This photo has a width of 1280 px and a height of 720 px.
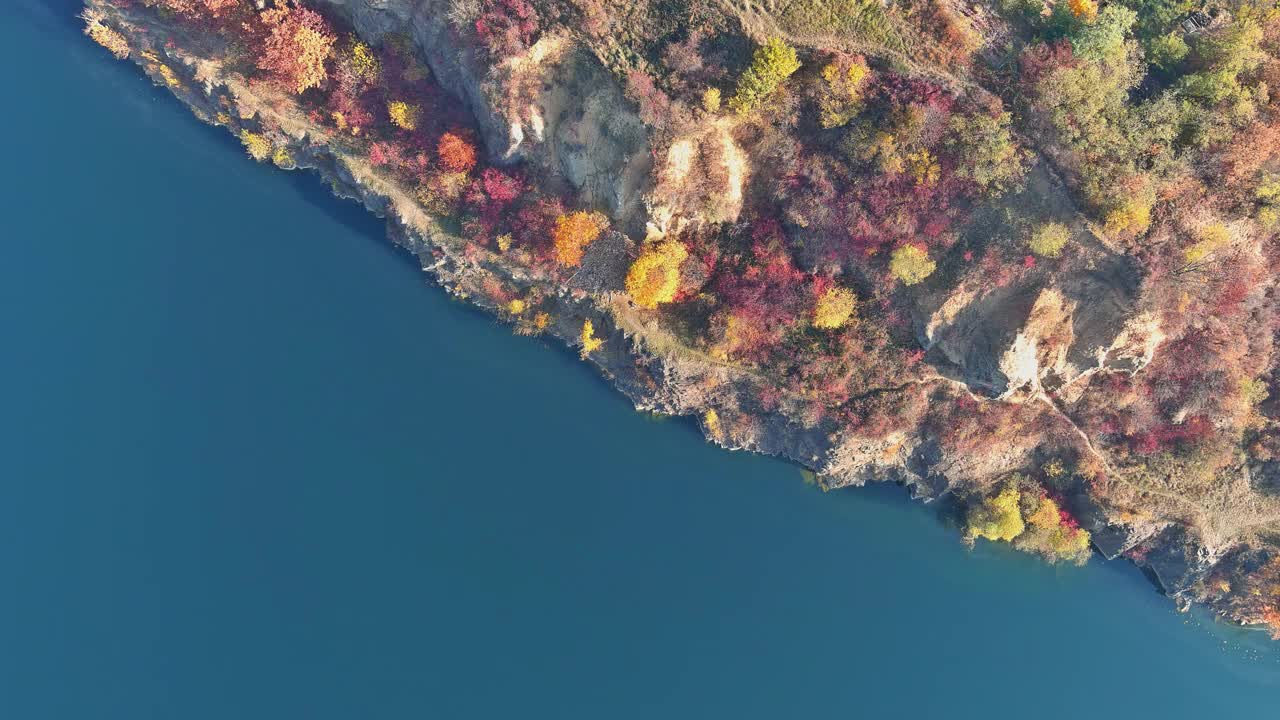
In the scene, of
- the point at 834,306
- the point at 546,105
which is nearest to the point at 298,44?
the point at 546,105

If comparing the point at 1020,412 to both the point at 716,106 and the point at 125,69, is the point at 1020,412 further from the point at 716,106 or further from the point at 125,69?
the point at 125,69

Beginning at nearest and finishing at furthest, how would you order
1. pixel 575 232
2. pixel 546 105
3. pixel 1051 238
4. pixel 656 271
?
pixel 1051 238 → pixel 546 105 → pixel 656 271 → pixel 575 232

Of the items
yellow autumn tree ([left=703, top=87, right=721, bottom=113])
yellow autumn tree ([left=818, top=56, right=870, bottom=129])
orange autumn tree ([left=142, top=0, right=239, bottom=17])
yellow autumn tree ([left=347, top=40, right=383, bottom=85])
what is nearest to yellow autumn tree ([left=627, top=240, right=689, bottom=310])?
yellow autumn tree ([left=703, top=87, right=721, bottom=113])

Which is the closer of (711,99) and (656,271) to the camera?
(711,99)

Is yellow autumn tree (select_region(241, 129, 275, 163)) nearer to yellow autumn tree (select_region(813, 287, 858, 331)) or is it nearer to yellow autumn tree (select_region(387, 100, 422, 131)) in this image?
yellow autumn tree (select_region(387, 100, 422, 131))

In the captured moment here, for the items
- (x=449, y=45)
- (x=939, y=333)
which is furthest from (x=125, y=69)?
(x=939, y=333)

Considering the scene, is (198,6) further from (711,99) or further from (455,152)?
(711,99)
